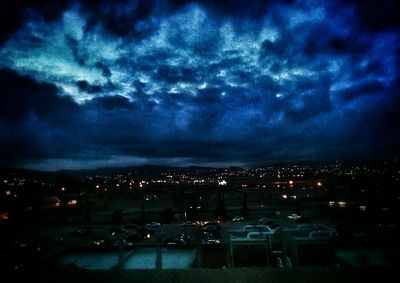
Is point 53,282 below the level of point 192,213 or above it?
above

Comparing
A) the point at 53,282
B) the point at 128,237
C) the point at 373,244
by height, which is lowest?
the point at 128,237

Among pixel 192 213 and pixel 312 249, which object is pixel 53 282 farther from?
pixel 192 213

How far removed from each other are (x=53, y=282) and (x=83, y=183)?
114714 millimetres

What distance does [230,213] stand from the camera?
190 feet

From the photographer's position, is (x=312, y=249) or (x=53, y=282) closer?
(x=53, y=282)

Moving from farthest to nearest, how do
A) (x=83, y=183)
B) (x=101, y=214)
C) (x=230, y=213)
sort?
1. (x=83, y=183)
2. (x=101, y=214)
3. (x=230, y=213)

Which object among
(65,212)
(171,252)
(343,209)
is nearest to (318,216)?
(343,209)

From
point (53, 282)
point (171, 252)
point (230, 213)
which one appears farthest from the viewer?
point (230, 213)

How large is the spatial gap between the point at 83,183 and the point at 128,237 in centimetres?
8046

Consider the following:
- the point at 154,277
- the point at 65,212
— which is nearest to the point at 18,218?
the point at 65,212

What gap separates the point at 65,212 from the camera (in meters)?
59.8

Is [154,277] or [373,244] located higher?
[154,277]

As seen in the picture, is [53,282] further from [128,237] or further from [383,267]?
[128,237]

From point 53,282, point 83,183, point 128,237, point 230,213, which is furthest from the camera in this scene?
point 83,183
